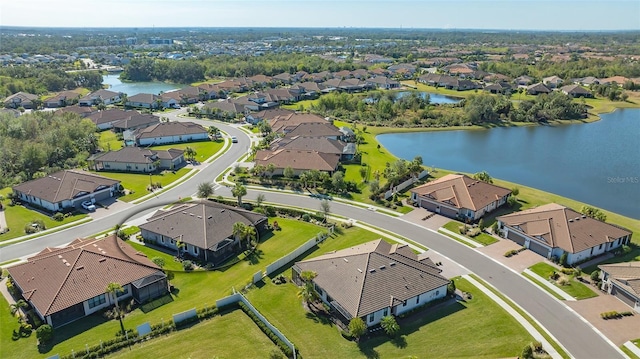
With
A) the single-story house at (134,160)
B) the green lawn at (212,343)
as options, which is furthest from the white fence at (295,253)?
the single-story house at (134,160)

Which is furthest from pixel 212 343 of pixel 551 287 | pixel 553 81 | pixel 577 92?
pixel 553 81

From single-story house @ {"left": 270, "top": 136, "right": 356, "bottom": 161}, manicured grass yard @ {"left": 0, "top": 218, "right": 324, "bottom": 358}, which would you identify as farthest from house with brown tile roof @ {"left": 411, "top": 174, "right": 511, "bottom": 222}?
single-story house @ {"left": 270, "top": 136, "right": 356, "bottom": 161}

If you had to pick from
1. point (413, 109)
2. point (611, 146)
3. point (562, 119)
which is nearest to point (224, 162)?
point (413, 109)

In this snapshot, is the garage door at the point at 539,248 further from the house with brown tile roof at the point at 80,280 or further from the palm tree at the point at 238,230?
the house with brown tile roof at the point at 80,280

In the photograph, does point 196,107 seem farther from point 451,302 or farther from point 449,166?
point 451,302

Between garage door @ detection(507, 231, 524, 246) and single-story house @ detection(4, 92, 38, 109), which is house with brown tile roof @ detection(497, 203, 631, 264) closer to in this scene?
garage door @ detection(507, 231, 524, 246)

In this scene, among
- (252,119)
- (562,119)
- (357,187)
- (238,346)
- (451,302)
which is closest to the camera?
(238,346)
